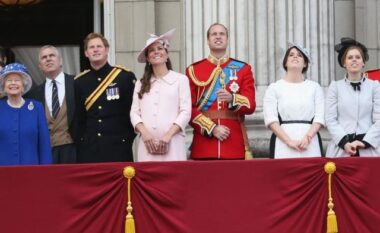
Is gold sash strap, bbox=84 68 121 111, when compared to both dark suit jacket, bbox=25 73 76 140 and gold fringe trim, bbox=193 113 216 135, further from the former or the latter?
gold fringe trim, bbox=193 113 216 135

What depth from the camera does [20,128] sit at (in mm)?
11578

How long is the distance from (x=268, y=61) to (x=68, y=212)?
432 cm

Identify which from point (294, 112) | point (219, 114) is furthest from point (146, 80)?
point (294, 112)

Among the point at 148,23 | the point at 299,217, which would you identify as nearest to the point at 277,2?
the point at 148,23

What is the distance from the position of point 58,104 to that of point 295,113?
230cm

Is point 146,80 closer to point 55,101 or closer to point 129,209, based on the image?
point 55,101

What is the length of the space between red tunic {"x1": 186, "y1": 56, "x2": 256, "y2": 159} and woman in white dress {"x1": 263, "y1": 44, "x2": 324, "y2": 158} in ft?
0.85

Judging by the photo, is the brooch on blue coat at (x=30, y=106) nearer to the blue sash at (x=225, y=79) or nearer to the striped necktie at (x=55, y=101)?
the striped necktie at (x=55, y=101)

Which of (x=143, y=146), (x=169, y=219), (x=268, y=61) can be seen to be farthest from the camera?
(x=268, y=61)

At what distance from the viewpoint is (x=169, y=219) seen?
1073 cm

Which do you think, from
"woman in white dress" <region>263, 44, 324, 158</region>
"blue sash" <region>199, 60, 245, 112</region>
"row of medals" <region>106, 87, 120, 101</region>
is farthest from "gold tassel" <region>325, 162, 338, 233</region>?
"row of medals" <region>106, 87, 120, 101</region>

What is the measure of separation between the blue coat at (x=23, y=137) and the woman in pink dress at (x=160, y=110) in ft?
2.77

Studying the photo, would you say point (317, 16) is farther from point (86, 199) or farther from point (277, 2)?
point (86, 199)

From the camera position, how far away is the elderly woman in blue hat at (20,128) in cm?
1156
